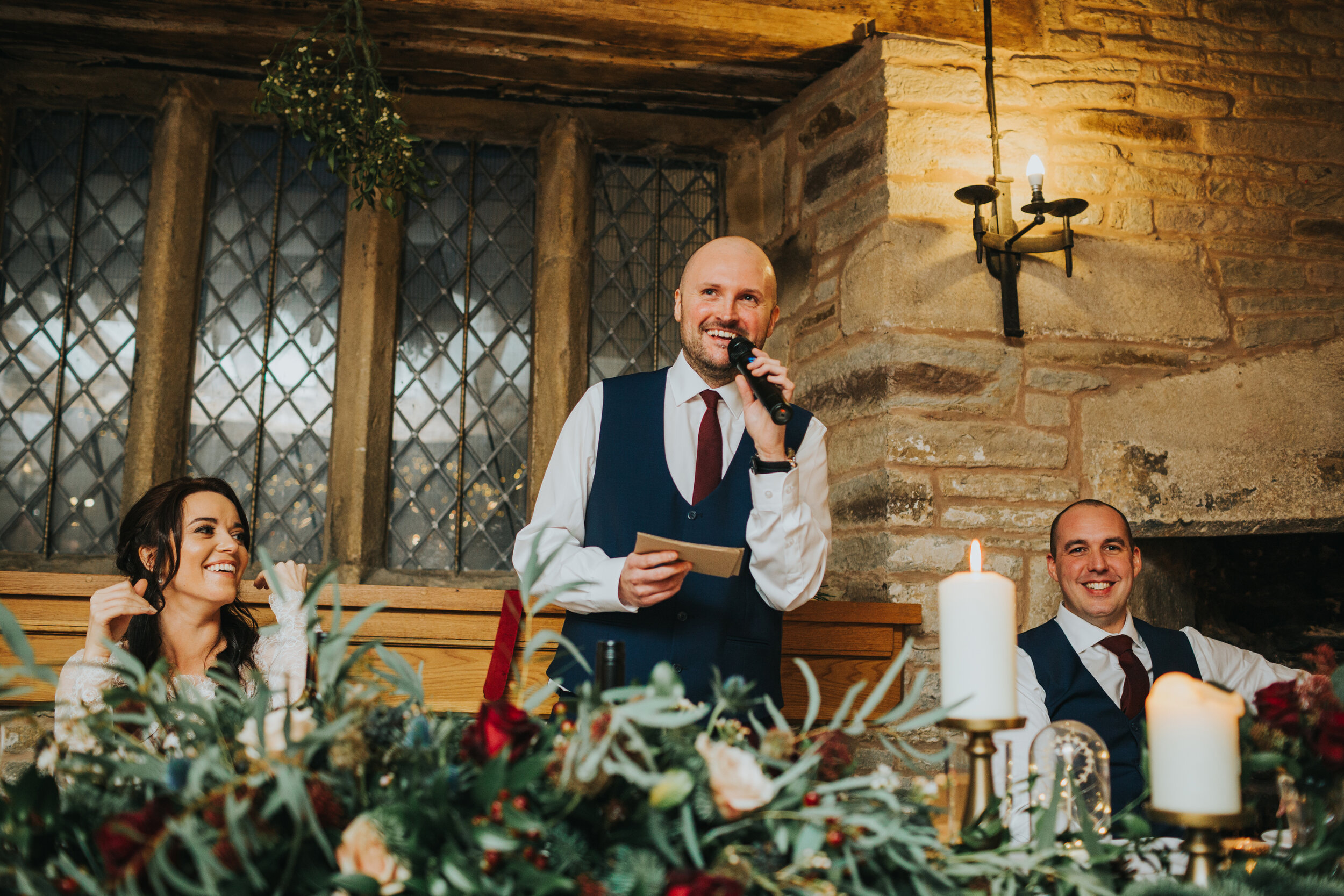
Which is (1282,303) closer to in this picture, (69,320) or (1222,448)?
(1222,448)

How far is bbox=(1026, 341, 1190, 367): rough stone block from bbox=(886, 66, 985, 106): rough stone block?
0.71 metres

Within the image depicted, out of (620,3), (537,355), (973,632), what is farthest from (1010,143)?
(973,632)

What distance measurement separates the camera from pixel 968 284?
263 centimetres

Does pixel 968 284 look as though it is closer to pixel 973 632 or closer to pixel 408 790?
pixel 973 632

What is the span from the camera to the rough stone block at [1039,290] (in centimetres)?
260

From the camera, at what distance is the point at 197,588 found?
6.48 feet

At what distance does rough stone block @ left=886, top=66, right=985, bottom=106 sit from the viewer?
2.69m

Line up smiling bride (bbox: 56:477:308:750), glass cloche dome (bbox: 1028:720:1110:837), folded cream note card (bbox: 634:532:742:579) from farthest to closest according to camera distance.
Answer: smiling bride (bbox: 56:477:308:750), folded cream note card (bbox: 634:532:742:579), glass cloche dome (bbox: 1028:720:1110:837)

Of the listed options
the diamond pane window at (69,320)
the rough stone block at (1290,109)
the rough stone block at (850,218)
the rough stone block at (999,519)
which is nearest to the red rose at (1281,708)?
the rough stone block at (999,519)

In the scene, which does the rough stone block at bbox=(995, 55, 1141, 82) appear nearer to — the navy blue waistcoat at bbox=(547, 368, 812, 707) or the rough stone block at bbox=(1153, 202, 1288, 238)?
the rough stone block at bbox=(1153, 202, 1288, 238)

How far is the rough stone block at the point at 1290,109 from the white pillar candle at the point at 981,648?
106 inches

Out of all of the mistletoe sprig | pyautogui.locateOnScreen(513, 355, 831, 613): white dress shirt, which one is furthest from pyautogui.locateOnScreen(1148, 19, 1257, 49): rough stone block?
the mistletoe sprig

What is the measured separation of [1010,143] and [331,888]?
2625 mm

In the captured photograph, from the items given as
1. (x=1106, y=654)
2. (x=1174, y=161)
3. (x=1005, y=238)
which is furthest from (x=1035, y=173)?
(x=1106, y=654)
